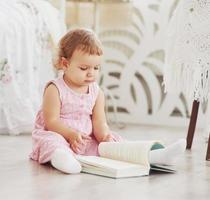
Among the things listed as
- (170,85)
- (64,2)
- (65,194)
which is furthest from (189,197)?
(64,2)

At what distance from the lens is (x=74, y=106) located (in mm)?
2006

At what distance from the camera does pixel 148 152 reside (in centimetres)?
177

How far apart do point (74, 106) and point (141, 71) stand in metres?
1.48

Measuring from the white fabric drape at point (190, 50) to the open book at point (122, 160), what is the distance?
516 mm

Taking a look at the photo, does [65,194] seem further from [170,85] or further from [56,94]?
[170,85]

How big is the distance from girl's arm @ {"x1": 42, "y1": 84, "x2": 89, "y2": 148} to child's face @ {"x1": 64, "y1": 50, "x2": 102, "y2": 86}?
8 centimetres

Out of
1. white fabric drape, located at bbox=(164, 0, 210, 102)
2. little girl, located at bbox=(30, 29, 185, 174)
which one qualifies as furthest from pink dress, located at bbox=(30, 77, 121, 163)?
white fabric drape, located at bbox=(164, 0, 210, 102)

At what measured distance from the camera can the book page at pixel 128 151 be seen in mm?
1771

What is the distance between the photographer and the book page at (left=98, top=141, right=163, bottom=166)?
1.77 m

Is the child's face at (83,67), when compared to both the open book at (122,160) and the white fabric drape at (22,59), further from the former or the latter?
the white fabric drape at (22,59)

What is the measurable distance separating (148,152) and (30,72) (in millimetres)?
1162

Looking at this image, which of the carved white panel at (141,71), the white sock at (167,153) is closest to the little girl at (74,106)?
the white sock at (167,153)

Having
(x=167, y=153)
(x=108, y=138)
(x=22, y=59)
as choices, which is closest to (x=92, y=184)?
(x=167, y=153)

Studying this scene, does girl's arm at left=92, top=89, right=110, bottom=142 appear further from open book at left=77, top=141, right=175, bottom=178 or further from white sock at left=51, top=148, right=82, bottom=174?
white sock at left=51, top=148, right=82, bottom=174
